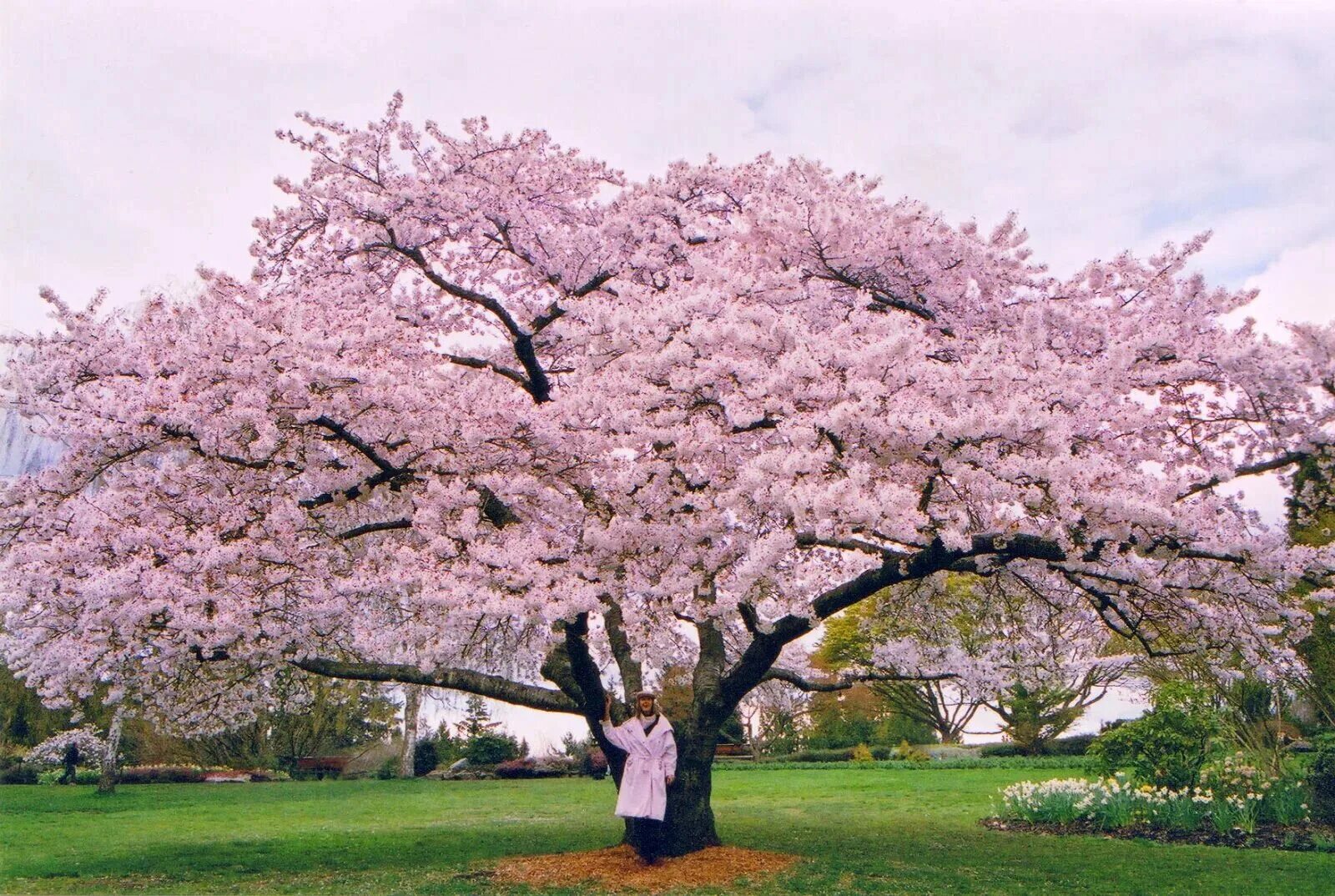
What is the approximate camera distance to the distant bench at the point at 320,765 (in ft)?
91.8

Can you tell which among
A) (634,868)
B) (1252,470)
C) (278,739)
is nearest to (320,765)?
(278,739)

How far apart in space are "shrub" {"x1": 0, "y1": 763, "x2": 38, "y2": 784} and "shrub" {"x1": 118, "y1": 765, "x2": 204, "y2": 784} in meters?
2.26

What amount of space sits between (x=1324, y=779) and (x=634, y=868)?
29.0 ft

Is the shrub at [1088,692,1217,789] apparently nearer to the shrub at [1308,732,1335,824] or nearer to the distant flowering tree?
the shrub at [1308,732,1335,824]

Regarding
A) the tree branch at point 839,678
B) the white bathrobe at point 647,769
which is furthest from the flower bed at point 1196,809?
the white bathrobe at point 647,769

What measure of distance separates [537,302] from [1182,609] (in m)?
8.11

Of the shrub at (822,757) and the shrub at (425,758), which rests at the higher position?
the shrub at (425,758)

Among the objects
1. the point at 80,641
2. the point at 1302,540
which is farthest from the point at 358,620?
the point at 1302,540

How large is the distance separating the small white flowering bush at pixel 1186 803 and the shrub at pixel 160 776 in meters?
21.8

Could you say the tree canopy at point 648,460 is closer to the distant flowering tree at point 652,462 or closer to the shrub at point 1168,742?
the distant flowering tree at point 652,462

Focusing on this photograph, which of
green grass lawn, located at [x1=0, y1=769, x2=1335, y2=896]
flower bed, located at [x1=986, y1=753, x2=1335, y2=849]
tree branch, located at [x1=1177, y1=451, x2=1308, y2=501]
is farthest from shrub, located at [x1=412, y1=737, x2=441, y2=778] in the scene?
tree branch, located at [x1=1177, y1=451, x2=1308, y2=501]

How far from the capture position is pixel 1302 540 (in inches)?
543

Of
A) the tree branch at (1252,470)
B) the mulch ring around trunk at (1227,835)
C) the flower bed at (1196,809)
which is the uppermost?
the tree branch at (1252,470)

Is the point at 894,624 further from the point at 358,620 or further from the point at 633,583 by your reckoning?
the point at 358,620
